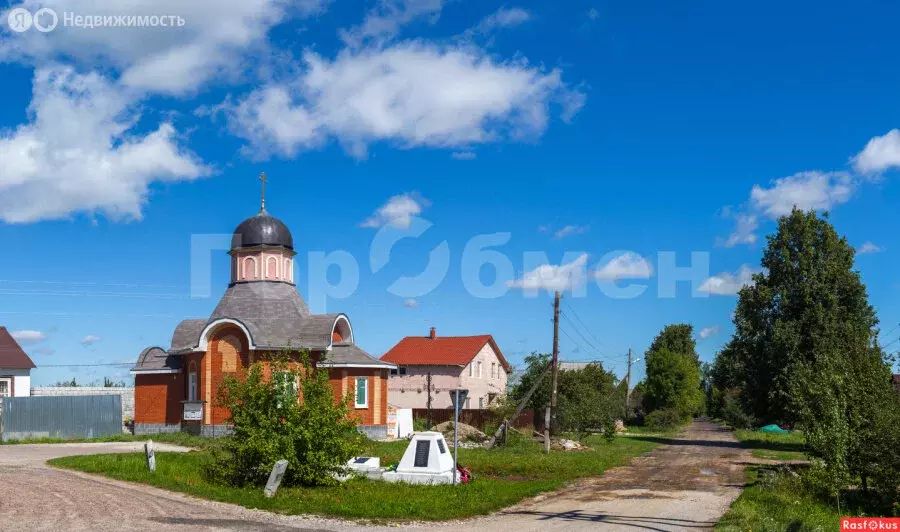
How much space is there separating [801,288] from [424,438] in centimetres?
2605

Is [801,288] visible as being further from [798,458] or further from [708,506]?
[708,506]

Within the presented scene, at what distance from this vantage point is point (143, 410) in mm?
35781

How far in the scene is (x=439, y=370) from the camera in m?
51.3

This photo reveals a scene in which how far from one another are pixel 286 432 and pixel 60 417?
64.3ft

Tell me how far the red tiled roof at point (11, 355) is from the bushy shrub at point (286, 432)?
96.8 ft

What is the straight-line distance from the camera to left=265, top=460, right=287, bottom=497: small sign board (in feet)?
51.8

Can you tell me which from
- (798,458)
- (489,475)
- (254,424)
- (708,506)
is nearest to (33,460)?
(254,424)

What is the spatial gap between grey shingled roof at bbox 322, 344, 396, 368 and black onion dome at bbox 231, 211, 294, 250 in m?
5.54

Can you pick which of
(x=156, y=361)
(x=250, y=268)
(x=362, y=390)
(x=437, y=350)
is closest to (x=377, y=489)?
(x=362, y=390)

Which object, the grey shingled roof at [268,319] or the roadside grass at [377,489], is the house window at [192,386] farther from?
the roadside grass at [377,489]

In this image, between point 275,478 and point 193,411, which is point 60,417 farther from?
point 275,478

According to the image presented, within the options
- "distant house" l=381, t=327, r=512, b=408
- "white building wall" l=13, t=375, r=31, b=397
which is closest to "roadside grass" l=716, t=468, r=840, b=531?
"distant house" l=381, t=327, r=512, b=408

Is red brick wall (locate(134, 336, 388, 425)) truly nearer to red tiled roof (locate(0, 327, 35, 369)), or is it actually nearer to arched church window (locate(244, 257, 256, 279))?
arched church window (locate(244, 257, 256, 279))

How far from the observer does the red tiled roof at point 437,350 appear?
51.5 m
